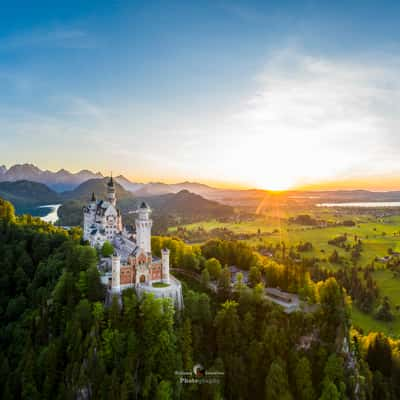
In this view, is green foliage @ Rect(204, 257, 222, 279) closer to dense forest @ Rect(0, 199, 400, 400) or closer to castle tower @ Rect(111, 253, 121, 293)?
dense forest @ Rect(0, 199, 400, 400)

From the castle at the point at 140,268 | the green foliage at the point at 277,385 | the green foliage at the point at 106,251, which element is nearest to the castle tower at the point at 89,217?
the castle at the point at 140,268

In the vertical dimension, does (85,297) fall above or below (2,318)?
above

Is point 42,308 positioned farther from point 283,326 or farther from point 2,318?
point 283,326

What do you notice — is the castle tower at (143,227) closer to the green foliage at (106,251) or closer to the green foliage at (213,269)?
the green foliage at (106,251)

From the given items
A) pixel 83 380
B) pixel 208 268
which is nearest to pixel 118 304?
pixel 83 380

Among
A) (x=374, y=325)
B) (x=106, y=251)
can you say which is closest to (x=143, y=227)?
(x=106, y=251)

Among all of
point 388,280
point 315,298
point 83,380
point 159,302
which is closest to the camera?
point 83,380

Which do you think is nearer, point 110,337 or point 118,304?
point 110,337

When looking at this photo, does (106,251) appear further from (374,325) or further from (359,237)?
(359,237)
